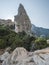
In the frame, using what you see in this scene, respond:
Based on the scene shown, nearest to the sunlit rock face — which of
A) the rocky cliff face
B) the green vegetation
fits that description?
the green vegetation

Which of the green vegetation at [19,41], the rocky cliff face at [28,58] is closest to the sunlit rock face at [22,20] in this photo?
the green vegetation at [19,41]

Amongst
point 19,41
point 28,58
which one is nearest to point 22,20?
point 19,41

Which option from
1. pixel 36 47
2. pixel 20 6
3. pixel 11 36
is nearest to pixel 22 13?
pixel 20 6

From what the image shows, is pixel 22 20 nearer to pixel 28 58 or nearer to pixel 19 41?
pixel 19 41

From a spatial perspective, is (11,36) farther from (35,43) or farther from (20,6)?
(20,6)

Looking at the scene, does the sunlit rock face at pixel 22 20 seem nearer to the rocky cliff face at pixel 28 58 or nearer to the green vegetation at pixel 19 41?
the green vegetation at pixel 19 41

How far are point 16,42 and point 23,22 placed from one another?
14519mm

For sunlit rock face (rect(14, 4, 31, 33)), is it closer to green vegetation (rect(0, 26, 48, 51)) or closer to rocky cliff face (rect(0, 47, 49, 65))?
green vegetation (rect(0, 26, 48, 51))

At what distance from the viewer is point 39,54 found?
48.8 feet

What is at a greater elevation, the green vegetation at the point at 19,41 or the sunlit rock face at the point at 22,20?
the sunlit rock face at the point at 22,20

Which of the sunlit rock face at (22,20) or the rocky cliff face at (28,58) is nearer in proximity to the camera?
the rocky cliff face at (28,58)

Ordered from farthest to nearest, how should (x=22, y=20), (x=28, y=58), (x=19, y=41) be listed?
(x=22, y=20)
(x=19, y=41)
(x=28, y=58)

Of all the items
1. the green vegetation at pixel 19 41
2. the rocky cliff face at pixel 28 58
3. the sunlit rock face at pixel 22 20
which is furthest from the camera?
the sunlit rock face at pixel 22 20

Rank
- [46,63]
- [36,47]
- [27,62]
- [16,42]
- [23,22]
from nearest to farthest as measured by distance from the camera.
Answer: [46,63], [27,62], [36,47], [16,42], [23,22]
